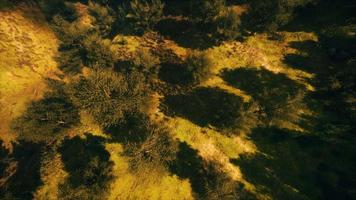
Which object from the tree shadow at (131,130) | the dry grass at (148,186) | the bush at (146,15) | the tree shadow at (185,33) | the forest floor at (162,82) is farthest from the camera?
the bush at (146,15)

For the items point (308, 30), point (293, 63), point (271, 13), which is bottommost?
point (293, 63)

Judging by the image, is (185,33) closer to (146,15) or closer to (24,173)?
(146,15)

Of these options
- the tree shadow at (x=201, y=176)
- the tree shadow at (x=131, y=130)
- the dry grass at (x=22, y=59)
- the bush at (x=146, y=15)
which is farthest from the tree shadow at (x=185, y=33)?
the dry grass at (x=22, y=59)

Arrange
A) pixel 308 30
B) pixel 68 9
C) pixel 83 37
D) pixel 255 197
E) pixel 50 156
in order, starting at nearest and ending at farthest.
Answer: pixel 255 197, pixel 50 156, pixel 308 30, pixel 83 37, pixel 68 9

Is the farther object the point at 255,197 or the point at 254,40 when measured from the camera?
the point at 254,40

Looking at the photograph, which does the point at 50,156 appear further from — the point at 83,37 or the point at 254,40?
the point at 254,40

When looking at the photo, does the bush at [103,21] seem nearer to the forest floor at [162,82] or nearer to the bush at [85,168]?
the forest floor at [162,82]

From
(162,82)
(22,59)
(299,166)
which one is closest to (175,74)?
(162,82)

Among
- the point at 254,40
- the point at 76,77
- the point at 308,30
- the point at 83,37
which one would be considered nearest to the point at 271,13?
the point at 254,40
